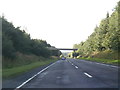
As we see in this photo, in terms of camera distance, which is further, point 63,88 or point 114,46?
point 114,46

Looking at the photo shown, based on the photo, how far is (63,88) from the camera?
33.3 feet

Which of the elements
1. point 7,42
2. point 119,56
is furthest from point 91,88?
point 119,56

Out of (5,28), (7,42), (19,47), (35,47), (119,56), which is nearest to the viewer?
(7,42)

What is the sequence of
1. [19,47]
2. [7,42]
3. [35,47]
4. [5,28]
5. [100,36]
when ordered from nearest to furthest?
[7,42], [5,28], [19,47], [35,47], [100,36]

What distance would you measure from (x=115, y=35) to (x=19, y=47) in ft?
75.0

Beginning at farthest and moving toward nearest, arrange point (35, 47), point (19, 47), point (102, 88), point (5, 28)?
point (35, 47)
point (19, 47)
point (5, 28)
point (102, 88)

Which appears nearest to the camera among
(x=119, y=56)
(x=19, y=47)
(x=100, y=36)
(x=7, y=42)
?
(x=7, y=42)

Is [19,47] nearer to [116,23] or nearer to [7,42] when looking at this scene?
[7,42]

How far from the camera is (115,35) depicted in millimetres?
55781

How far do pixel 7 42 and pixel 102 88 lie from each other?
84.1 feet

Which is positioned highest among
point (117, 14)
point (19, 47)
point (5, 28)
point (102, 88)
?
point (117, 14)

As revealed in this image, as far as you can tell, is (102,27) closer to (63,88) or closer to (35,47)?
(35,47)

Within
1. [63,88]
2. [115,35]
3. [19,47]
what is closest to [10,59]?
[19,47]

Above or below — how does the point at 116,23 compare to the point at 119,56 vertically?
above
